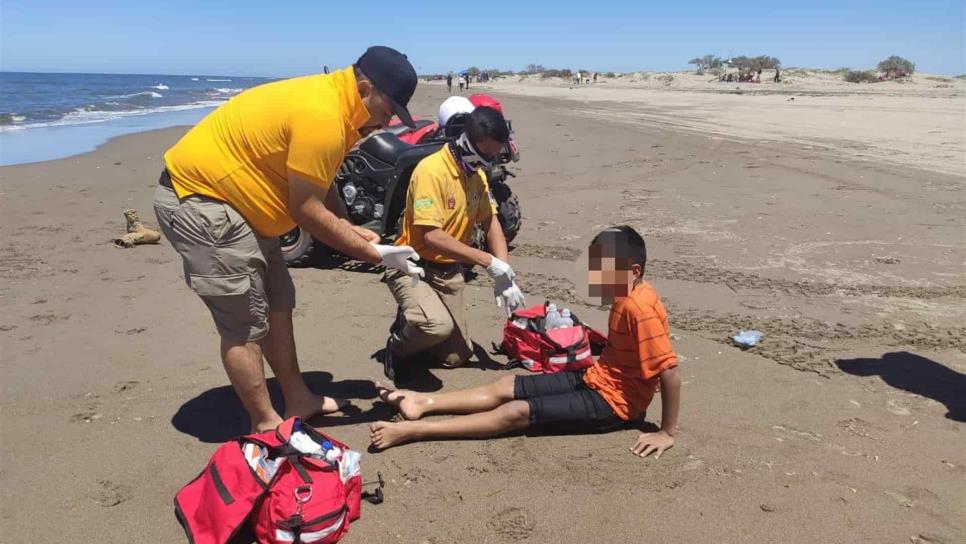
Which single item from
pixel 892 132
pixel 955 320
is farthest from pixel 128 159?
pixel 892 132

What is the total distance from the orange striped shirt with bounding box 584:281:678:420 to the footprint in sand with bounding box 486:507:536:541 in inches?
30.5

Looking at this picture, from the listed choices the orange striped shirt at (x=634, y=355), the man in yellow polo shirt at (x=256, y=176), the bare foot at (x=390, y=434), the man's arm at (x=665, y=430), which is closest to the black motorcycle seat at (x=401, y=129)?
the man in yellow polo shirt at (x=256, y=176)

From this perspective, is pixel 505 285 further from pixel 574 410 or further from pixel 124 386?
pixel 124 386

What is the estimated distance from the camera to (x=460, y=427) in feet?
11.1

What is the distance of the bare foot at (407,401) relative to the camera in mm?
3560

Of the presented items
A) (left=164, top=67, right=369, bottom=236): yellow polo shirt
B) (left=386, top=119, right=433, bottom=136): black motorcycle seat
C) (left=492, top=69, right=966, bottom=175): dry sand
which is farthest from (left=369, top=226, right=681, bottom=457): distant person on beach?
(left=492, top=69, right=966, bottom=175): dry sand

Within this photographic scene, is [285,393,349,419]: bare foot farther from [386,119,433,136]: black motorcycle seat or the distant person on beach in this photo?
[386,119,433,136]: black motorcycle seat

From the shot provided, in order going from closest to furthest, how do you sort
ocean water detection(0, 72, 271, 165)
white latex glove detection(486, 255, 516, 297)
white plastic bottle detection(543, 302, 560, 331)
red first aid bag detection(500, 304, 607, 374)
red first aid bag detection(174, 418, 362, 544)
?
1. red first aid bag detection(174, 418, 362, 544)
2. white latex glove detection(486, 255, 516, 297)
3. red first aid bag detection(500, 304, 607, 374)
4. white plastic bottle detection(543, 302, 560, 331)
5. ocean water detection(0, 72, 271, 165)

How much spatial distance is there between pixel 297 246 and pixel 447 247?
289 centimetres

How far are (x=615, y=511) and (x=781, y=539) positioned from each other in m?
0.64

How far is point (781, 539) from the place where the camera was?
8.65ft

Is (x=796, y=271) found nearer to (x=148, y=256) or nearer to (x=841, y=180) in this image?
(x=841, y=180)

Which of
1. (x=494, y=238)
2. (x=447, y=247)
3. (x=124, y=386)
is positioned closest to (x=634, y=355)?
(x=447, y=247)

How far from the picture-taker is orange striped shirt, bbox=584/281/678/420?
305 cm
